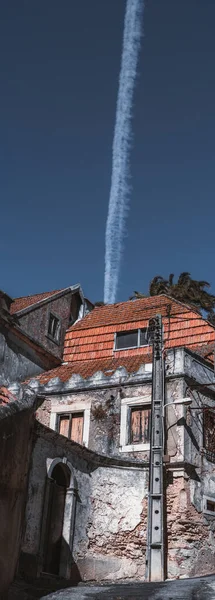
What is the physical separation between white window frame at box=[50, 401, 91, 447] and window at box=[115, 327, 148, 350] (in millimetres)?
4155

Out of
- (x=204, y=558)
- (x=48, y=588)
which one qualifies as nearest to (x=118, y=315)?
(x=204, y=558)

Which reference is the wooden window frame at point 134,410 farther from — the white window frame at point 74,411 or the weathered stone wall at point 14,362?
the weathered stone wall at point 14,362

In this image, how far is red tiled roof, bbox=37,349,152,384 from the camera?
854 inches

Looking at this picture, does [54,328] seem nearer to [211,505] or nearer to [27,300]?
[27,300]

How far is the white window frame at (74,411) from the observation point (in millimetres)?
20359

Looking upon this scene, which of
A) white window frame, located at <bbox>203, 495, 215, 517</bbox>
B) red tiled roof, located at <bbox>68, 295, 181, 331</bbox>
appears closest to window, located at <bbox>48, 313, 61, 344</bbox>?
red tiled roof, located at <bbox>68, 295, 181, 331</bbox>

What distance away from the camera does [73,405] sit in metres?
21.0

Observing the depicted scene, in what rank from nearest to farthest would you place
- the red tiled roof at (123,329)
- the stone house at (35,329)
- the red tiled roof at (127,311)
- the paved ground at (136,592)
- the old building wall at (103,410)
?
the paved ground at (136,592), the old building wall at (103,410), the red tiled roof at (123,329), the stone house at (35,329), the red tiled roof at (127,311)

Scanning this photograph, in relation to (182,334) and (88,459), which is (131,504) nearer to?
(88,459)

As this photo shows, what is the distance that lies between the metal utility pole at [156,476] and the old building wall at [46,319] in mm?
6733

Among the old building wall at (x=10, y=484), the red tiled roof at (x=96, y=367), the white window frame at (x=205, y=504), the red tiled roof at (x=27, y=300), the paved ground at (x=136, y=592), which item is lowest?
the paved ground at (x=136, y=592)

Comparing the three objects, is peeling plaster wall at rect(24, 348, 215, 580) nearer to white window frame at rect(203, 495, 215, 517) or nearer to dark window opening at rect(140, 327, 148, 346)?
white window frame at rect(203, 495, 215, 517)

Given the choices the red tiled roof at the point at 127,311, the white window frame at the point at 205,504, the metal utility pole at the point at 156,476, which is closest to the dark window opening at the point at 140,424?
the metal utility pole at the point at 156,476

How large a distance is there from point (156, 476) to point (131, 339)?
798 centimetres
